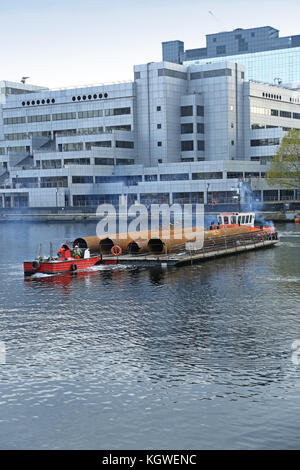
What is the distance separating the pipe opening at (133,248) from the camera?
79.5 metres

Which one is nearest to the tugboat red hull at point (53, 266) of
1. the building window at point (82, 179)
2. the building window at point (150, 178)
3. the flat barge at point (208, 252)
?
the flat barge at point (208, 252)

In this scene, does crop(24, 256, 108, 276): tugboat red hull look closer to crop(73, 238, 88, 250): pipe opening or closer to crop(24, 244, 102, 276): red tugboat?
crop(24, 244, 102, 276): red tugboat

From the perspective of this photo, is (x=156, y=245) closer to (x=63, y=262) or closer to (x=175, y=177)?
(x=63, y=262)

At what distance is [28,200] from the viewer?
19938 cm

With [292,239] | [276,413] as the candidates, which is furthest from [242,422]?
[292,239]

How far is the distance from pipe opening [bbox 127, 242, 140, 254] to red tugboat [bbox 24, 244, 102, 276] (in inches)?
195

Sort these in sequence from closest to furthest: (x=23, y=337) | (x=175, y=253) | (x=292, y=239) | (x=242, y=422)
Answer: (x=242, y=422), (x=23, y=337), (x=175, y=253), (x=292, y=239)

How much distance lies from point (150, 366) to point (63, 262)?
37.2 m

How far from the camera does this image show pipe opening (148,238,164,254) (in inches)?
3101

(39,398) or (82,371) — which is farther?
(82,371)

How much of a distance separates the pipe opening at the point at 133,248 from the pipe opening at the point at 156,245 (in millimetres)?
1585

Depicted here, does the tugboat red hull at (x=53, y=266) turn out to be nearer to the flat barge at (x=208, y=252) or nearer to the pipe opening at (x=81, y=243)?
the flat barge at (x=208, y=252)
